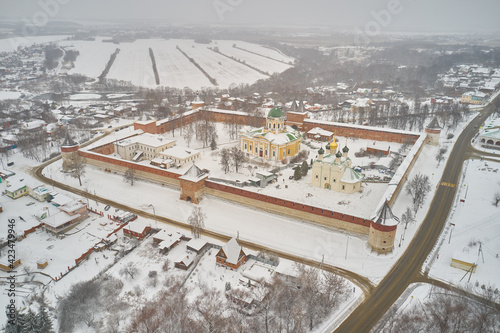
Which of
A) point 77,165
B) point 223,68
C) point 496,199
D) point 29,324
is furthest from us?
point 223,68

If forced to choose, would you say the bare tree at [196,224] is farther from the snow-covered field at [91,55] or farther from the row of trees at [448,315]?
the snow-covered field at [91,55]

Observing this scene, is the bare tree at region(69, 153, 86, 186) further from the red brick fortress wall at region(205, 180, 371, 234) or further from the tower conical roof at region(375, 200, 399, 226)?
the tower conical roof at region(375, 200, 399, 226)

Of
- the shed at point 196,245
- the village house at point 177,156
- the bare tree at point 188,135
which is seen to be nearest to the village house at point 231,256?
the shed at point 196,245

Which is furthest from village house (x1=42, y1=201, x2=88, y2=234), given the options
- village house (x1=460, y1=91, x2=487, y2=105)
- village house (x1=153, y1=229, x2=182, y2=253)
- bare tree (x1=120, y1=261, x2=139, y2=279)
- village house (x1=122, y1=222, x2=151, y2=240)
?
village house (x1=460, y1=91, x2=487, y2=105)

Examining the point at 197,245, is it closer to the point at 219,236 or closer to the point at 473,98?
the point at 219,236

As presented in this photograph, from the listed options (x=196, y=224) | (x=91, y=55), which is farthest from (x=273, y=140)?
(x=91, y=55)

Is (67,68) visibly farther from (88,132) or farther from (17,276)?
(17,276)
